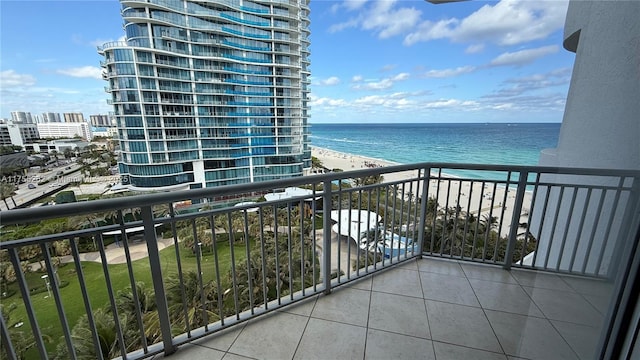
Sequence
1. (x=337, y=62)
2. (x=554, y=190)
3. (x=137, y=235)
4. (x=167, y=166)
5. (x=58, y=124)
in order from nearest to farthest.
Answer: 1. (x=137, y=235)
2. (x=554, y=190)
3. (x=58, y=124)
4. (x=167, y=166)
5. (x=337, y=62)

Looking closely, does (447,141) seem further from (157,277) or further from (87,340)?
(87,340)

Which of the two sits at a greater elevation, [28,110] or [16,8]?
[16,8]

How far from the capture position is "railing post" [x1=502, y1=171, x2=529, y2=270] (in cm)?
211

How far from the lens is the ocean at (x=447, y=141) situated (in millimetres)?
1779

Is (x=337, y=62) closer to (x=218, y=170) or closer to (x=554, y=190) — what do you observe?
(x=218, y=170)

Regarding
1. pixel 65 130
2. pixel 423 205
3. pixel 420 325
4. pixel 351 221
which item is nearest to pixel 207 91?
pixel 65 130

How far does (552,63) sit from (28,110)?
3.09 metres

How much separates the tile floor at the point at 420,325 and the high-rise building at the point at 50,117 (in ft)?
6.96

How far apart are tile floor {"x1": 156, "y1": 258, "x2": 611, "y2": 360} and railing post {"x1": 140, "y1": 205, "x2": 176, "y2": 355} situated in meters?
0.12

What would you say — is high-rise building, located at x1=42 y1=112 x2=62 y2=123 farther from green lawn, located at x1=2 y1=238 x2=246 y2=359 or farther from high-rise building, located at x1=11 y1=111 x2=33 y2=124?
green lawn, located at x1=2 y1=238 x2=246 y2=359

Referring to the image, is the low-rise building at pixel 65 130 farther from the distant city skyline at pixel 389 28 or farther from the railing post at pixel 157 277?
the railing post at pixel 157 277

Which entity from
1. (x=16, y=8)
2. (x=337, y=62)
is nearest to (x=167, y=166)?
(x=16, y=8)

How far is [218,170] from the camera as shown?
5.54m

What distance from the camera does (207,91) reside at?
→ 5270 mm
